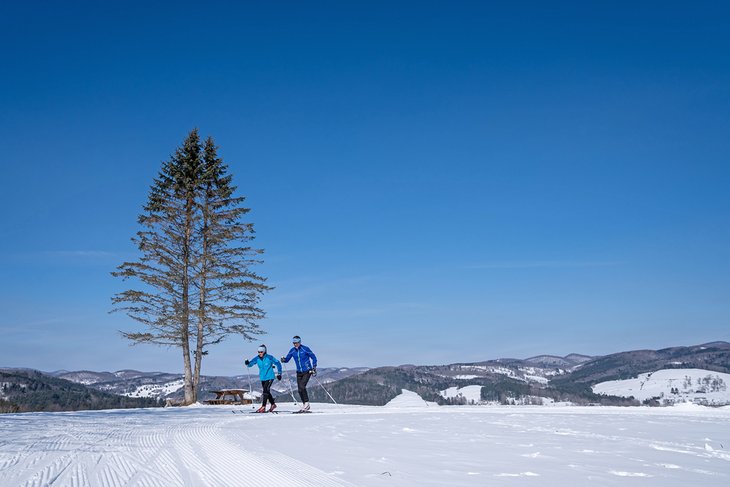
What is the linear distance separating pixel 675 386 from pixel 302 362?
462 feet

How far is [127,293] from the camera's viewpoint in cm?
2181

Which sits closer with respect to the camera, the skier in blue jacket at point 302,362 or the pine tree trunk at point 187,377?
the skier in blue jacket at point 302,362

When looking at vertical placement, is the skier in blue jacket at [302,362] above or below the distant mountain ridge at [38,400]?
above

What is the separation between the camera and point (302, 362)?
50.2 feet

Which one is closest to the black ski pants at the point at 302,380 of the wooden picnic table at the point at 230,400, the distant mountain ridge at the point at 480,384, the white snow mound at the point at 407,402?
the white snow mound at the point at 407,402

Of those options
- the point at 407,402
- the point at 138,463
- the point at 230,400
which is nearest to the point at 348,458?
the point at 138,463

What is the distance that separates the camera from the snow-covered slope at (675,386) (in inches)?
4547

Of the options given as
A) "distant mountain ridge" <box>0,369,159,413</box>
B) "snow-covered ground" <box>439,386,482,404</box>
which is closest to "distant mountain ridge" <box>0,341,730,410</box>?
"snow-covered ground" <box>439,386,482,404</box>

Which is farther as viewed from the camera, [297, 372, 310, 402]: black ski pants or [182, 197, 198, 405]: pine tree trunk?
[182, 197, 198, 405]: pine tree trunk

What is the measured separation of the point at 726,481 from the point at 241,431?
6765mm

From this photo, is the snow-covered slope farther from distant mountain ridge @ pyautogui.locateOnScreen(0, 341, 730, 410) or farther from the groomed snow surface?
the groomed snow surface

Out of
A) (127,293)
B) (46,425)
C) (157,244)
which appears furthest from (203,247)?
(46,425)

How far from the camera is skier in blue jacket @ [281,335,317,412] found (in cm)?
1520

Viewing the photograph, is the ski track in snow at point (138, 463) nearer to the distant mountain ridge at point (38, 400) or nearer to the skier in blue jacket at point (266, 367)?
the skier in blue jacket at point (266, 367)
